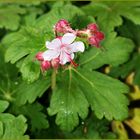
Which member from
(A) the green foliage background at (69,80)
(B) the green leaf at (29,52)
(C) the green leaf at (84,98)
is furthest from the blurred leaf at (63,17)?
(C) the green leaf at (84,98)

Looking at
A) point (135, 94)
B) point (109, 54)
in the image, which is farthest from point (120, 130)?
point (109, 54)

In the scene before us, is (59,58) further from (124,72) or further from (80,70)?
(124,72)

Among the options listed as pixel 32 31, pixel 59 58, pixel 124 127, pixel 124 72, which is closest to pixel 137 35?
pixel 124 72

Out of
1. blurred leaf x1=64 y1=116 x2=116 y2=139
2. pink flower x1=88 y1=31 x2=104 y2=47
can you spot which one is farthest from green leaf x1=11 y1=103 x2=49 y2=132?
pink flower x1=88 y1=31 x2=104 y2=47

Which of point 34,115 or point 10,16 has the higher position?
point 10,16

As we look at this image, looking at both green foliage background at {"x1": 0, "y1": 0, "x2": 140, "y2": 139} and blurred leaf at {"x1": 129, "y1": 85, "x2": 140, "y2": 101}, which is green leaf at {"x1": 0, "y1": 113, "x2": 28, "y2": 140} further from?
blurred leaf at {"x1": 129, "y1": 85, "x2": 140, "y2": 101}

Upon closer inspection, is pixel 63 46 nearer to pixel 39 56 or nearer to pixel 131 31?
pixel 39 56

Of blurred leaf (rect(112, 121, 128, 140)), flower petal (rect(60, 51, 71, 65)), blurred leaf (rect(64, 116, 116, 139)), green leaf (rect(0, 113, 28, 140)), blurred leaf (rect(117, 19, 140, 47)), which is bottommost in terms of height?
blurred leaf (rect(112, 121, 128, 140))

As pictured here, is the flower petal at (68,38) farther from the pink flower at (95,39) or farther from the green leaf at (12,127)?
the green leaf at (12,127)
